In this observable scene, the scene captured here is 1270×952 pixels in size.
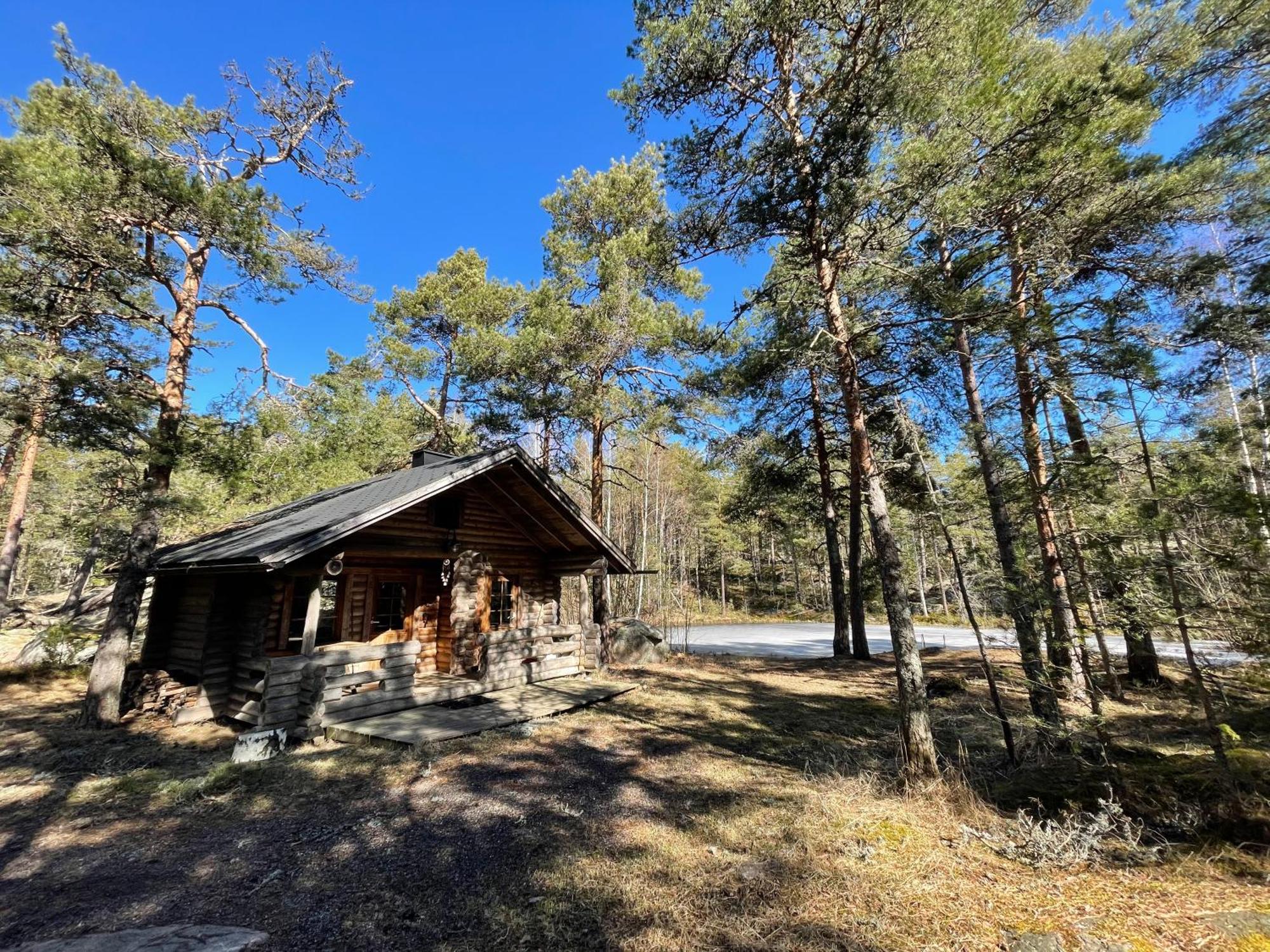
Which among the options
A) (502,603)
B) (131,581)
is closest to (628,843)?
(502,603)

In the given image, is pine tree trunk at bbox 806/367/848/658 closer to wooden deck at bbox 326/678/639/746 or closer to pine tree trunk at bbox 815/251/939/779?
wooden deck at bbox 326/678/639/746

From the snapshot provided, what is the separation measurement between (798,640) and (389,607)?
55.3ft

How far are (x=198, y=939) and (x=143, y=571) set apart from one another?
761cm

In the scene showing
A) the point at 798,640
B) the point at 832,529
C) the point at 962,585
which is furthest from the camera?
the point at 798,640

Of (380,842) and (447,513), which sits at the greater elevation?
(447,513)

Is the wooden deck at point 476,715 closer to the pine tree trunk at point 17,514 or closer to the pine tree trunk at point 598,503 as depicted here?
the pine tree trunk at point 598,503

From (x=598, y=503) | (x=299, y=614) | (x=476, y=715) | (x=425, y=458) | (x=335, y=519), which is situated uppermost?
(x=425, y=458)

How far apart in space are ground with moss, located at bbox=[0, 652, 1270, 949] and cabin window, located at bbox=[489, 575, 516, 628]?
14.9ft

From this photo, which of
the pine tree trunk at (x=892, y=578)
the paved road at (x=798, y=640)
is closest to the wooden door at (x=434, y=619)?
the pine tree trunk at (x=892, y=578)

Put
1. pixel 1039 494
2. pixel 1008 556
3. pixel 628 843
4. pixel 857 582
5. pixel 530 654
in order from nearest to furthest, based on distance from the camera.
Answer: pixel 628 843, pixel 1039 494, pixel 1008 556, pixel 530 654, pixel 857 582

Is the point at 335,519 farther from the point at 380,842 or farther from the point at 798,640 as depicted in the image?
the point at 798,640

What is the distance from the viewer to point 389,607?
10906 millimetres

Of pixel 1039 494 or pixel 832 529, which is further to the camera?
pixel 832 529

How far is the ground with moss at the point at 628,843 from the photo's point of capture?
3.34 metres
